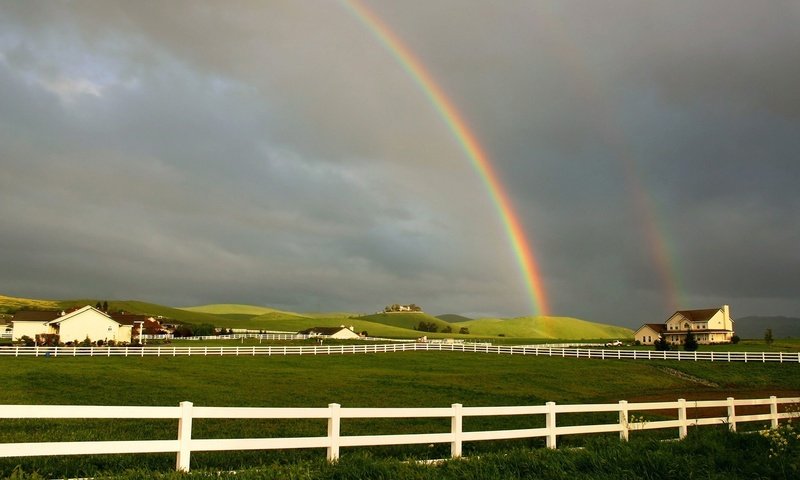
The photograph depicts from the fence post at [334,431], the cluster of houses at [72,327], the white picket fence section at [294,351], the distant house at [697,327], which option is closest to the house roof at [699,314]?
the distant house at [697,327]

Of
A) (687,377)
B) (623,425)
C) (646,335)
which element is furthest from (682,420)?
(646,335)

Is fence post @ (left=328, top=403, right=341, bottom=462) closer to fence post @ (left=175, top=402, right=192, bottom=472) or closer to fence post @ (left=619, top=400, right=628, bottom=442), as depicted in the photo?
fence post @ (left=175, top=402, right=192, bottom=472)

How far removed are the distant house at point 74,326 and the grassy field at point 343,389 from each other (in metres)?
46.3

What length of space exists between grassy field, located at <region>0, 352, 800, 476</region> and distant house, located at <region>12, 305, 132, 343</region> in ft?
152

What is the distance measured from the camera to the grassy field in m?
11.9

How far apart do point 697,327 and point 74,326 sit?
105116mm

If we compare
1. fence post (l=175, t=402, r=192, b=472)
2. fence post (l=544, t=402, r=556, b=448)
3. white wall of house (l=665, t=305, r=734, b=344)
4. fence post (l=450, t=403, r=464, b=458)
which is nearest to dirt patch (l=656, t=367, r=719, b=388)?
fence post (l=544, t=402, r=556, b=448)

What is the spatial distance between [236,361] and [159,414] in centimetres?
4568

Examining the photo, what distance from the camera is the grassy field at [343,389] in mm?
11938

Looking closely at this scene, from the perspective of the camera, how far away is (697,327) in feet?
359

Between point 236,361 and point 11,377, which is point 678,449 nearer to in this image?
point 11,377

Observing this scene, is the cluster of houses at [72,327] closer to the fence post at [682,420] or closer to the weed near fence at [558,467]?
the fence post at [682,420]

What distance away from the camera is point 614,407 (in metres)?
12.9

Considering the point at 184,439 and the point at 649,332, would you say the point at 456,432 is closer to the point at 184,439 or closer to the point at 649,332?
the point at 184,439
